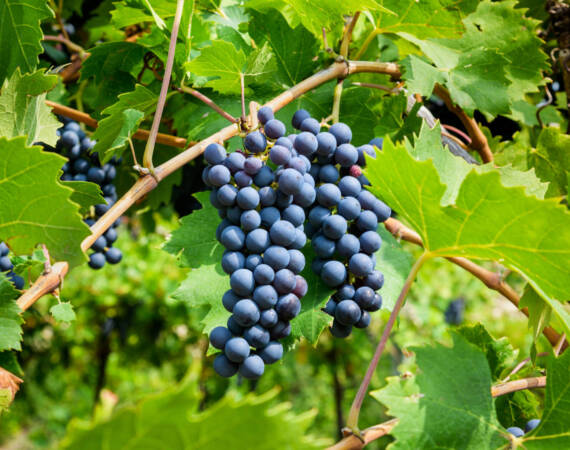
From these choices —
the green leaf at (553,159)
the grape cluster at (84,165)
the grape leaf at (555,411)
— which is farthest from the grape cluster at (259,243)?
the green leaf at (553,159)

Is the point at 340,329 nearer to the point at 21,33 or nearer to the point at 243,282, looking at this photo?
the point at 243,282

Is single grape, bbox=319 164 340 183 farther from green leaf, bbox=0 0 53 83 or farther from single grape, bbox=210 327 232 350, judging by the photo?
green leaf, bbox=0 0 53 83

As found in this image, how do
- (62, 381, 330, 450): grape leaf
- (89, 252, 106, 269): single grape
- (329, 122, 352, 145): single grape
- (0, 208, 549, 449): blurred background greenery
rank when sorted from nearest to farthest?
(62, 381, 330, 450): grape leaf < (329, 122, 352, 145): single grape < (89, 252, 106, 269): single grape < (0, 208, 549, 449): blurred background greenery

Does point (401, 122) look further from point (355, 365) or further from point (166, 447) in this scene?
point (355, 365)

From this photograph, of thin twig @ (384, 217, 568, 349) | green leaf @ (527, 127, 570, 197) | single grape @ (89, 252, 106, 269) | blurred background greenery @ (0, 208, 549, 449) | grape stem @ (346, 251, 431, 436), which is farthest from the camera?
blurred background greenery @ (0, 208, 549, 449)

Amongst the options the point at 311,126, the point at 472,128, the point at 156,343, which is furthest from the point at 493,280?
the point at 156,343

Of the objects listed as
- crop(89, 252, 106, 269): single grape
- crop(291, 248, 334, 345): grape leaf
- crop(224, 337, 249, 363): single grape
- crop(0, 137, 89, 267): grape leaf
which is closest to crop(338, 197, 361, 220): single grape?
crop(291, 248, 334, 345): grape leaf
